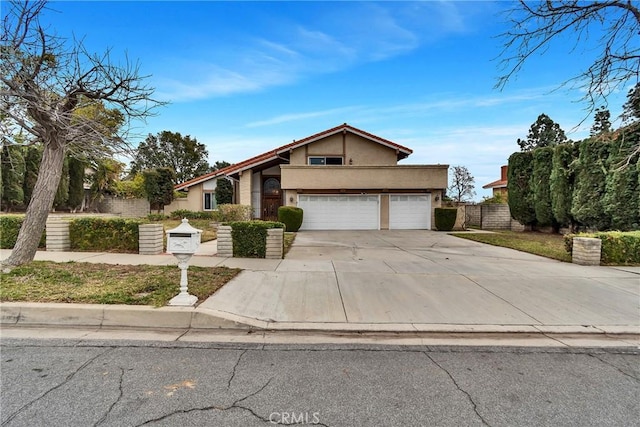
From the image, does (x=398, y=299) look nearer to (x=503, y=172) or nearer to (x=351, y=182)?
(x=351, y=182)

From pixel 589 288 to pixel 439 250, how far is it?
4836 millimetres

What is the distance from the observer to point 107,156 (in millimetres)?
6770

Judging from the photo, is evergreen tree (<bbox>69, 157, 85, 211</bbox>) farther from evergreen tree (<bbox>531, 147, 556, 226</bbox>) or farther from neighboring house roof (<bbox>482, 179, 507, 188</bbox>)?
neighboring house roof (<bbox>482, 179, 507, 188</bbox>)

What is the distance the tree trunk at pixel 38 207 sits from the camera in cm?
603

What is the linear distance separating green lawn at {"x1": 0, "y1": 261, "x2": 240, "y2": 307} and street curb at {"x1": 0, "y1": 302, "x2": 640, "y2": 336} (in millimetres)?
257

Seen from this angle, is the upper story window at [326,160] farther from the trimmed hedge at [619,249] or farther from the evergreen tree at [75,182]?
the evergreen tree at [75,182]

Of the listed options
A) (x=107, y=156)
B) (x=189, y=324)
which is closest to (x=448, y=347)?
(x=189, y=324)

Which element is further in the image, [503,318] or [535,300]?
[535,300]

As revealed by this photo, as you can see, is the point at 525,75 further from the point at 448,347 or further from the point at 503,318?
the point at 448,347

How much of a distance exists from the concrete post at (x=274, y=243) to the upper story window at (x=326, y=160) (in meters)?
11.8

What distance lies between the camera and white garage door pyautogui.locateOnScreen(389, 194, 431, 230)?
18484 millimetres

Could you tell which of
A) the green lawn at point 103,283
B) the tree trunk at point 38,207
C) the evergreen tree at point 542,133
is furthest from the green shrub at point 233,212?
the evergreen tree at point 542,133

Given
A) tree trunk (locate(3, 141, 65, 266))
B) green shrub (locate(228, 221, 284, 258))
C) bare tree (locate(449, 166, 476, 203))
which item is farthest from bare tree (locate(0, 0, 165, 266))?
bare tree (locate(449, 166, 476, 203))

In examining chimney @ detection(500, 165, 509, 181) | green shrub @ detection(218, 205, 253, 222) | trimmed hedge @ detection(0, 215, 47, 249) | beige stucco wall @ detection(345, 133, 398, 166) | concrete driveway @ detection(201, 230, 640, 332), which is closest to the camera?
concrete driveway @ detection(201, 230, 640, 332)
